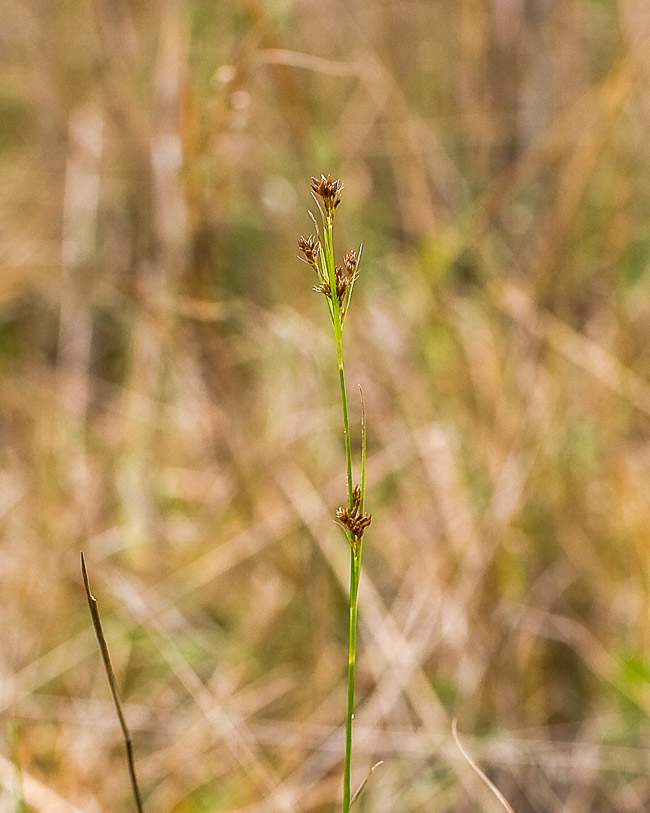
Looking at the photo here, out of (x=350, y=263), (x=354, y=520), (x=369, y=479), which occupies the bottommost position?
(x=354, y=520)

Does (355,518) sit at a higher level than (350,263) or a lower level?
lower

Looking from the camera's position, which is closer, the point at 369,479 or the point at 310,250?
the point at 310,250

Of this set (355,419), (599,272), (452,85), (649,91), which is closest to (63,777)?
(355,419)

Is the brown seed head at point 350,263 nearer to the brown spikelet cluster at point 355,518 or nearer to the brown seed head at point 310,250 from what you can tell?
the brown seed head at point 310,250

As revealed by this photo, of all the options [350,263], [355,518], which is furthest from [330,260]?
[355,518]

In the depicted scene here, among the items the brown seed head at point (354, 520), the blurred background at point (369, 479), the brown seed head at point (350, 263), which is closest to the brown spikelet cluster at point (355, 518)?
the brown seed head at point (354, 520)

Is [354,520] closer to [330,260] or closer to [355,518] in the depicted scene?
[355,518]

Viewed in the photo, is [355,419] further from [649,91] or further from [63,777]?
[649,91]
